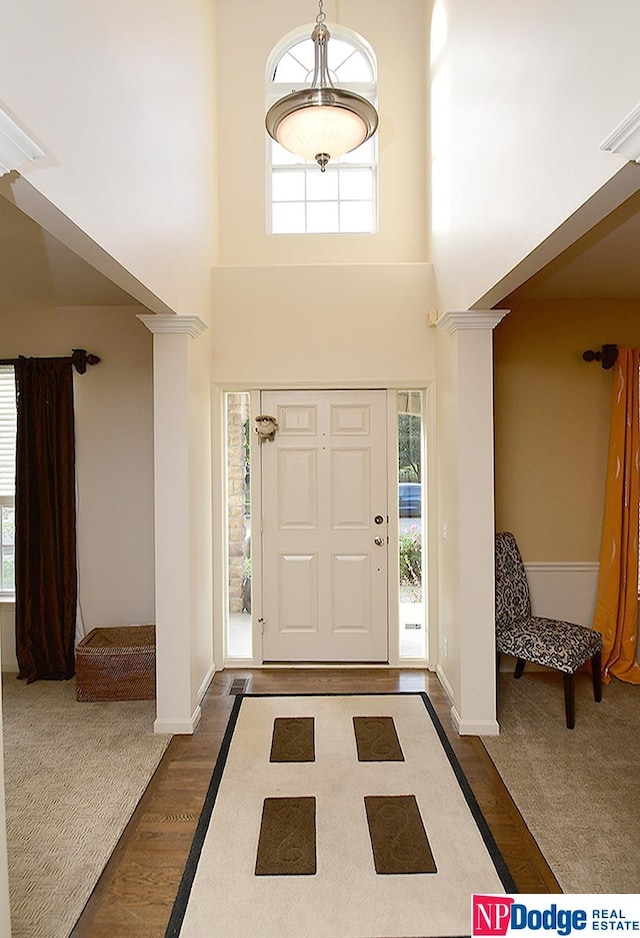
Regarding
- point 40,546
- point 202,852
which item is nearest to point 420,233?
point 40,546

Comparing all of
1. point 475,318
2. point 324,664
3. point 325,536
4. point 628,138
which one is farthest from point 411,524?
point 628,138

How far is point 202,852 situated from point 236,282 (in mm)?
3359

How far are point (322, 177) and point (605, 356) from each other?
7.96 feet

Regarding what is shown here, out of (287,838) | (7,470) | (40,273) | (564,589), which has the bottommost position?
(287,838)

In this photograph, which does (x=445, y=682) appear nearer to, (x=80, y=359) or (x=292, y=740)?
(x=292, y=740)

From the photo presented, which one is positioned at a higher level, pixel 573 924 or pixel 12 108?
pixel 12 108

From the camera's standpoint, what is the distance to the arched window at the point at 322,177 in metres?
4.54

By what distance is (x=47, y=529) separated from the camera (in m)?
4.28

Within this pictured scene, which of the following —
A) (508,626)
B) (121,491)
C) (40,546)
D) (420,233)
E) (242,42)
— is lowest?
(508,626)

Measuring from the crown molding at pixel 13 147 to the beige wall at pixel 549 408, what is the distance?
343cm

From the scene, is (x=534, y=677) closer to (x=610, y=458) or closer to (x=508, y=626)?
(x=508, y=626)

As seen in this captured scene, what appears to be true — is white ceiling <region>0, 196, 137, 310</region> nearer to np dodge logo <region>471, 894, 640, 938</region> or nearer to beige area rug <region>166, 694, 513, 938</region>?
beige area rug <region>166, 694, 513, 938</region>

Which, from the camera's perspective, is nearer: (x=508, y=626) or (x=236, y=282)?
(x=508, y=626)

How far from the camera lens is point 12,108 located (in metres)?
1.58
